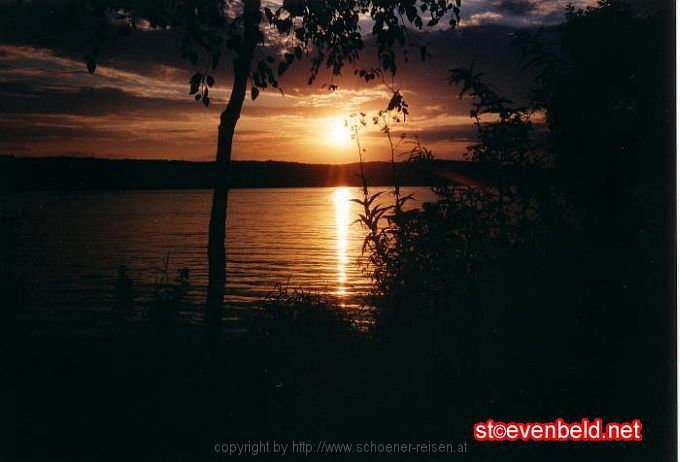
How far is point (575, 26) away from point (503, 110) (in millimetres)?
11646

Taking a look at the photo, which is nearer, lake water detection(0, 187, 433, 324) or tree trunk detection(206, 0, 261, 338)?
tree trunk detection(206, 0, 261, 338)

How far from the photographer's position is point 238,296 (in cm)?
2498

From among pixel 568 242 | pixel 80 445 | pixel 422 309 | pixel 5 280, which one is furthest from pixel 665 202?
pixel 5 280

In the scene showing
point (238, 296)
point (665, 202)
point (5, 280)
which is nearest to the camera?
point (665, 202)

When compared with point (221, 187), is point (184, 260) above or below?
below

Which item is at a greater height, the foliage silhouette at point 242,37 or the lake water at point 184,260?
the foliage silhouette at point 242,37

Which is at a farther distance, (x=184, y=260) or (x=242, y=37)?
(x=184, y=260)

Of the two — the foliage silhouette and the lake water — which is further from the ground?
the foliage silhouette

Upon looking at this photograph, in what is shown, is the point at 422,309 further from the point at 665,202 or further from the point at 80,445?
the point at 80,445

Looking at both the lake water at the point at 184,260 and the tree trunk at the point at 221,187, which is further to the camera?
the lake water at the point at 184,260

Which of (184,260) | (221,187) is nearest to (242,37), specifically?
(221,187)

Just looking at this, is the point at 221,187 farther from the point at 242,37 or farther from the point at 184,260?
the point at 184,260

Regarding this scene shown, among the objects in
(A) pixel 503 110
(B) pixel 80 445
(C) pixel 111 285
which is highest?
(A) pixel 503 110

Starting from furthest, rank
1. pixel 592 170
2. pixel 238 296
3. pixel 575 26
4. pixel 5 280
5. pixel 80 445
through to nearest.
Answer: pixel 238 296 → pixel 575 26 → pixel 5 280 → pixel 592 170 → pixel 80 445
